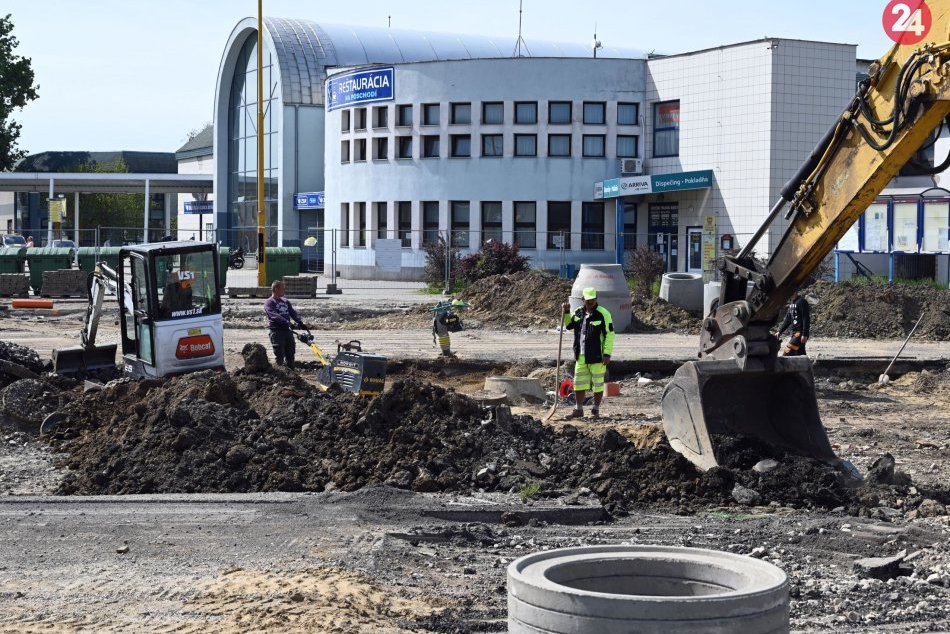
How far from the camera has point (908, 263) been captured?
34938 millimetres

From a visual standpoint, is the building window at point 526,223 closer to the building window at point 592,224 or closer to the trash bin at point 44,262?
the building window at point 592,224

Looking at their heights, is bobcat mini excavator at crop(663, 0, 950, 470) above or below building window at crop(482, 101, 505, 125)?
below

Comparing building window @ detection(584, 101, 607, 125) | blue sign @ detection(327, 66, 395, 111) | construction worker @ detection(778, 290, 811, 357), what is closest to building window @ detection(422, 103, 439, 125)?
blue sign @ detection(327, 66, 395, 111)

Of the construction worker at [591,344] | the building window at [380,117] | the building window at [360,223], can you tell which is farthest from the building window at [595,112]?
the construction worker at [591,344]

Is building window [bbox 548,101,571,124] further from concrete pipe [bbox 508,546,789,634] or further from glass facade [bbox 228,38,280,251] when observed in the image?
concrete pipe [bbox 508,546,789,634]

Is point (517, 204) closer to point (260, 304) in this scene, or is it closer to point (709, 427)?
point (260, 304)

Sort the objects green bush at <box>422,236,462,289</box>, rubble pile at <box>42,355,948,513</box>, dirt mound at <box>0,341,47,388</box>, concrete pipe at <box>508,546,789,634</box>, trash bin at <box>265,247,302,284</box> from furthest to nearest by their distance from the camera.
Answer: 1. trash bin at <box>265,247,302,284</box>
2. green bush at <box>422,236,462,289</box>
3. dirt mound at <box>0,341,47,388</box>
4. rubble pile at <box>42,355,948,513</box>
5. concrete pipe at <box>508,546,789,634</box>

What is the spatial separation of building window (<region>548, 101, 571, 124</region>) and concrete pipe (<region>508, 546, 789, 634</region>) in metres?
40.7

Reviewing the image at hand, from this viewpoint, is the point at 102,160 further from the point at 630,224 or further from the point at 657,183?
the point at 657,183

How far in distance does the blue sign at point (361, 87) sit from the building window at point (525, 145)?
5.26m

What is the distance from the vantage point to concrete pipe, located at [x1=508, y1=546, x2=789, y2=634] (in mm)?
4238

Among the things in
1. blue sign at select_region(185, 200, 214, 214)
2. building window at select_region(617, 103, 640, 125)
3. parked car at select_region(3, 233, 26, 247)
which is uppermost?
building window at select_region(617, 103, 640, 125)

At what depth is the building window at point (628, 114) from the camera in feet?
147

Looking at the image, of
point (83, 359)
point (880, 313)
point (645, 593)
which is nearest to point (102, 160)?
point (880, 313)
